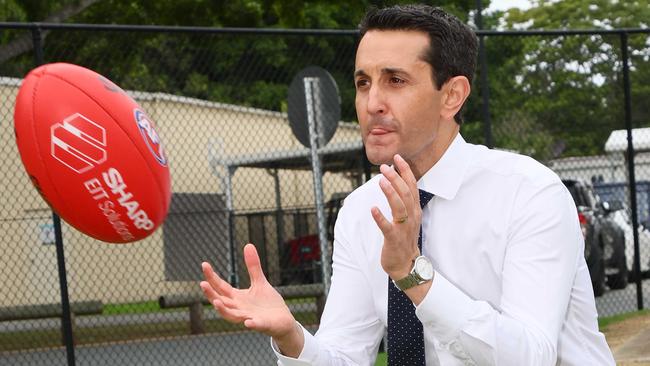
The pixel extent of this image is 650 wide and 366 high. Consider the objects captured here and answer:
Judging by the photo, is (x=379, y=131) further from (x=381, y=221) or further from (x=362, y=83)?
(x=381, y=221)

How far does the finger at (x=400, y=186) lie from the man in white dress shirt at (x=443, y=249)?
2 centimetres

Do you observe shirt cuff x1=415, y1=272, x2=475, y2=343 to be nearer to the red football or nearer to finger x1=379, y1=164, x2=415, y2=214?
finger x1=379, y1=164, x2=415, y2=214

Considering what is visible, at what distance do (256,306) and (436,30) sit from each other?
0.87 meters

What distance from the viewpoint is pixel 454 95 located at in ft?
10.4

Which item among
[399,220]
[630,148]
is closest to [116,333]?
[630,148]

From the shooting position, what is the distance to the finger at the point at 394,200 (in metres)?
2.56

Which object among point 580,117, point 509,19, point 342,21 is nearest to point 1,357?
point 580,117

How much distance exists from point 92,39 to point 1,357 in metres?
6.53

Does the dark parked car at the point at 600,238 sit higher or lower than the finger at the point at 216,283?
lower

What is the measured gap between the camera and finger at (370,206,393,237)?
2.54m

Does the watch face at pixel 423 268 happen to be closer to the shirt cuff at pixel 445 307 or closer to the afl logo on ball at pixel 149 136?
the shirt cuff at pixel 445 307

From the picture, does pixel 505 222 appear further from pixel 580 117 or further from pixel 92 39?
pixel 92 39

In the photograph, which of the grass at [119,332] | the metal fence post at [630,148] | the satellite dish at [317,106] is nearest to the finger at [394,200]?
the satellite dish at [317,106]

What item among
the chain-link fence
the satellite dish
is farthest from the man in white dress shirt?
the satellite dish
